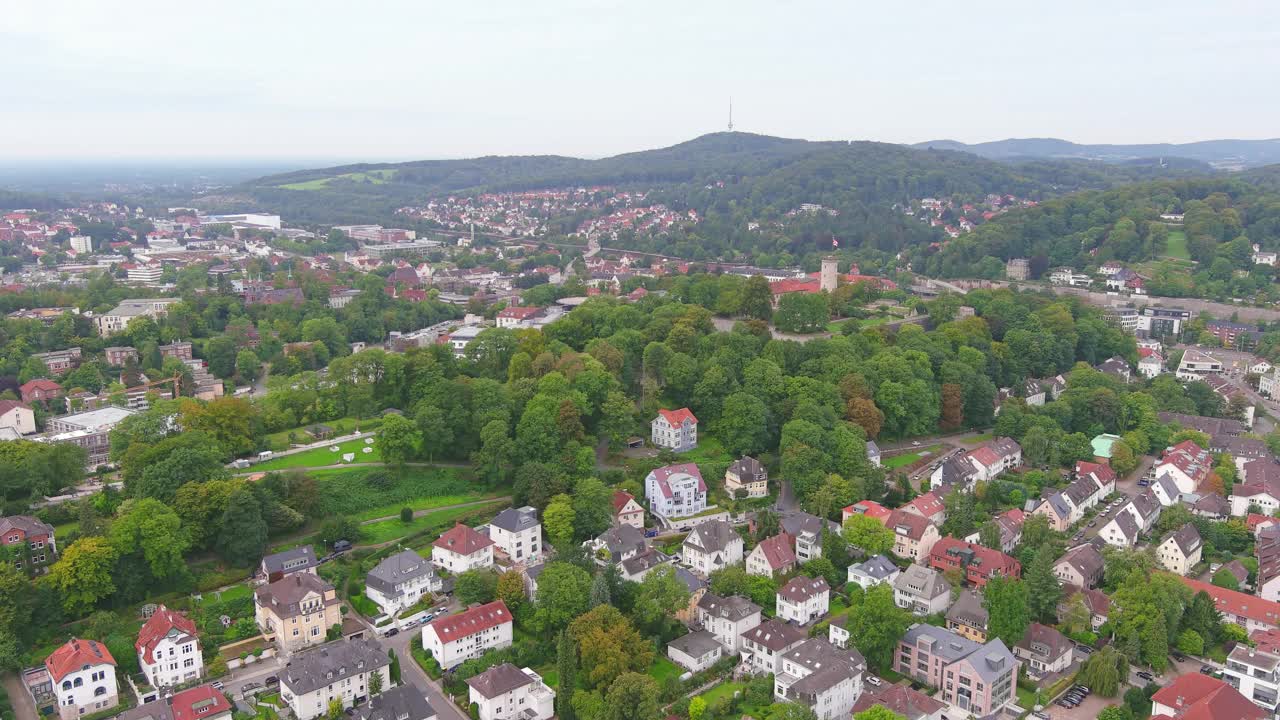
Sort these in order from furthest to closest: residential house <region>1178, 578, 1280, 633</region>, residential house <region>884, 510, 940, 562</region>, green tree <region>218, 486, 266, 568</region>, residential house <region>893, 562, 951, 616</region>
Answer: residential house <region>884, 510, 940, 562</region>
green tree <region>218, 486, 266, 568</region>
residential house <region>893, 562, 951, 616</region>
residential house <region>1178, 578, 1280, 633</region>

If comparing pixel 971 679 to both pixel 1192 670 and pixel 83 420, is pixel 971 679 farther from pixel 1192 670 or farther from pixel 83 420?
pixel 83 420

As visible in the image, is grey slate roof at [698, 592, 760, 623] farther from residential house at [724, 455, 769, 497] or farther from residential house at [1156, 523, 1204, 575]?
residential house at [1156, 523, 1204, 575]

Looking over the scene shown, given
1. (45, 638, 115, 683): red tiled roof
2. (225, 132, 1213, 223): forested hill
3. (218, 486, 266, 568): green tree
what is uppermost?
(225, 132, 1213, 223): forested hill

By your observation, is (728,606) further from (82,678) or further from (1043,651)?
(82,678)

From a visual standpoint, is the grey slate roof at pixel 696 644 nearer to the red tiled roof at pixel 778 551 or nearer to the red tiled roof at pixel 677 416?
the red tiled roof at pixel 778 551

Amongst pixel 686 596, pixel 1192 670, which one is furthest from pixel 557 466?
pixel 1192 670

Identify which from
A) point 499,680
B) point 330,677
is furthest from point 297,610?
point 499,680

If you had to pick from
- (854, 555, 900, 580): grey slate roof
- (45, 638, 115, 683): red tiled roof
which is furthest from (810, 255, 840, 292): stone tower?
(45, 638, 115, 683): red tiled roof
